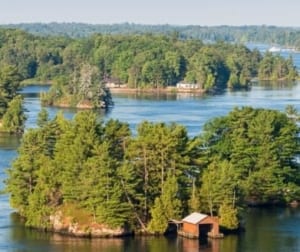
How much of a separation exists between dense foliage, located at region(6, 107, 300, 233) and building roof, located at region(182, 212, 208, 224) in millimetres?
436

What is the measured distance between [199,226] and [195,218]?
30 centimetres

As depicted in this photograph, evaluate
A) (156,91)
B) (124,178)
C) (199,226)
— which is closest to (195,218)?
(199,226)

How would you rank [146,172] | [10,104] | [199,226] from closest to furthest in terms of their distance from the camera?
1. [199,226]
2. [146,172]
3. [10,104]

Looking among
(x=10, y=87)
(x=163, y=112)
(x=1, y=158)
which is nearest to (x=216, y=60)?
→ (x=163, y=112)

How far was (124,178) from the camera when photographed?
33.6m

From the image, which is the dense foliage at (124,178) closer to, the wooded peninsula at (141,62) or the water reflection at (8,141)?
the water reflection at (8,141)

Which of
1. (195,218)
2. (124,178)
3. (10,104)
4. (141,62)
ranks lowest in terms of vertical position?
(195,218)

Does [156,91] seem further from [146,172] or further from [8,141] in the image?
[146,172]

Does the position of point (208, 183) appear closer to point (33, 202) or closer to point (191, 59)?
point (33, 202)

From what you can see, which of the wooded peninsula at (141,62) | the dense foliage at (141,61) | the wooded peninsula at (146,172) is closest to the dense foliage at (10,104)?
the wooded peninsula at (141,62)

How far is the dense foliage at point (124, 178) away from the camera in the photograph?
33344mm

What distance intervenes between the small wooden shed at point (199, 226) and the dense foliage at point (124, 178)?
49cm

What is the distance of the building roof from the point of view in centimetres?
3281

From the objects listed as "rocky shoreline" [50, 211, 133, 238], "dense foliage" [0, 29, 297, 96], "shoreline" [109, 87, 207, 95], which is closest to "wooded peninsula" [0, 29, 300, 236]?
"rocky shoreline" [50, 211, 133, 238]
